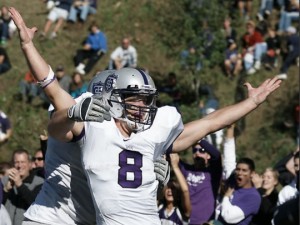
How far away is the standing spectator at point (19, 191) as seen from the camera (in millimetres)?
8516

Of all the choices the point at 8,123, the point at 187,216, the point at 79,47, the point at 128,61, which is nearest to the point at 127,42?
the point at 128,61

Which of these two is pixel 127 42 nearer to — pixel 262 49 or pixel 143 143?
pixel 262 49

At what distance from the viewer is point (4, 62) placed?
18.2 meters

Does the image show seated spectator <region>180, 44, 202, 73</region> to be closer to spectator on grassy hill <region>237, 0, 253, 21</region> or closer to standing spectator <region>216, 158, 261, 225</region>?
spectator on grassy hill <region>237, 0, 253, 21</region>

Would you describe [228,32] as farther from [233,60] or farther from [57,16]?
[57,16]

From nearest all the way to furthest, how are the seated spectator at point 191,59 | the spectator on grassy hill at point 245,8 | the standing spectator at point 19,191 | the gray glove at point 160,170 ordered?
the gray glove at point 160,170, the standing spectator at point 19,191, the seated spectator at point 191,59, the spectator on grassy hill at point 245,8

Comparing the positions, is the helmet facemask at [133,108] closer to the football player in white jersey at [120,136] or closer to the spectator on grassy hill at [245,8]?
the football player in white jersey at [120,136]

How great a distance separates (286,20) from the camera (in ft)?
61.6

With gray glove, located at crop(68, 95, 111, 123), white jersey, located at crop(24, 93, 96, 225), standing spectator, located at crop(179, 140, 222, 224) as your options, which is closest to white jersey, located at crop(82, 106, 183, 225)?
white jersey, located at crop(24, 93, 96, 225)

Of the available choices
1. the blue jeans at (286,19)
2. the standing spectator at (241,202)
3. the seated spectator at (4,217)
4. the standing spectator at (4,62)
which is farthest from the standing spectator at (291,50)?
the seated spectator at (4,217)

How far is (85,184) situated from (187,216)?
2.90 meters

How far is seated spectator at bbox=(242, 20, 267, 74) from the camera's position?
18.0 metres

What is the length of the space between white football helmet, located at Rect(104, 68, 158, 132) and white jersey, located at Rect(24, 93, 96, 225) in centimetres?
23

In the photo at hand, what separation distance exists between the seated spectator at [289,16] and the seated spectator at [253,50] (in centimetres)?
65
